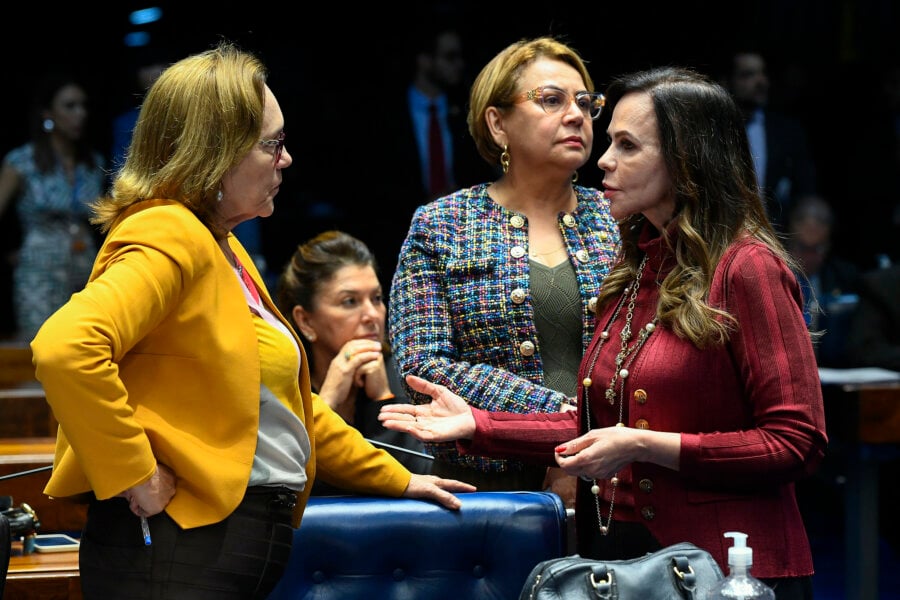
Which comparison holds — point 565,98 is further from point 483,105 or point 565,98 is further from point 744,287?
point 744,287

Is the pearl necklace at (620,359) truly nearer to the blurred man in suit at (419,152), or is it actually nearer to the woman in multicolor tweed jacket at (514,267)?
the woman in multicolor tweed jacket at (514,267)

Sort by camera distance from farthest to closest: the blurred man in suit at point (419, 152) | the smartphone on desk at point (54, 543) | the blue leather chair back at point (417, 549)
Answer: the blurred man in suit at point (419, 152)
the smartphone on desk at point (54, 543)
the blue leather chair back at point (417, 549)

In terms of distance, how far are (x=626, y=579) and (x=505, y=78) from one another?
130 cm

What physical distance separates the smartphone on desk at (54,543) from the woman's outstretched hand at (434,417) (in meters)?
0.72

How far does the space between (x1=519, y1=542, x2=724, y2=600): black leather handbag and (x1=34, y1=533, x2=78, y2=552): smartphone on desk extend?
1.16 m

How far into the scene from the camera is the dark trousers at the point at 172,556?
6.06 ft

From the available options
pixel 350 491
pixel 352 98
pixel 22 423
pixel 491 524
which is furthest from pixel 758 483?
pixel 352 98

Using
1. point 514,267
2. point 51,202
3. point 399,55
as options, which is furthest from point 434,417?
point 399,55

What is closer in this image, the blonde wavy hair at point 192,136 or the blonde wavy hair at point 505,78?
the blonde wavy hair at point 192,136

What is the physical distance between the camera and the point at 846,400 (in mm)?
4074

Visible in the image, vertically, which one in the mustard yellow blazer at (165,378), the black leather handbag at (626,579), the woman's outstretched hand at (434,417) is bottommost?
the black leather handbag at (626,579)

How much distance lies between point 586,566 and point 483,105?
128 cm

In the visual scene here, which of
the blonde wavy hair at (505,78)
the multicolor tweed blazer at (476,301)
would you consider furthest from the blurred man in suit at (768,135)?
the multicolor tweed blazer at (476,301)

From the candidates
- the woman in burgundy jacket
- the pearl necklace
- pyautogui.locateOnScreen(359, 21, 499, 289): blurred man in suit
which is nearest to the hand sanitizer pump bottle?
the woman in burgundy jacket
